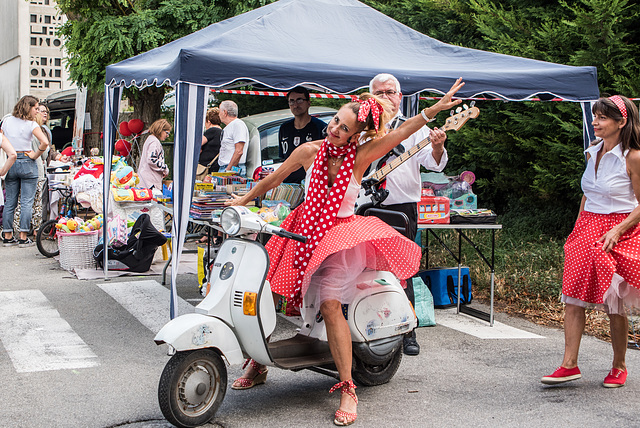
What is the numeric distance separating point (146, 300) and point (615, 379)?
453 cm

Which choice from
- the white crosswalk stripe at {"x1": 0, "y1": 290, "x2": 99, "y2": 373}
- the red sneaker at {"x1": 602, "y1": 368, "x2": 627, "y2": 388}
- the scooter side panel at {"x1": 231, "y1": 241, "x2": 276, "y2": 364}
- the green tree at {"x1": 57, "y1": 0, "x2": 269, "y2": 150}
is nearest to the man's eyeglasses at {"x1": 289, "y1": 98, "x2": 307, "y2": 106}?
the white crosswalk stripe at {"x1": 0, "y1": 290, "x2": 99, "y2": 373}

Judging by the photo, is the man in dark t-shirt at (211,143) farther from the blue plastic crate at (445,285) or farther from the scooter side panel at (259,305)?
the scooter side panel at (259,305)

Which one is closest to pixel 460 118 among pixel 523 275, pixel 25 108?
pixel 523 275

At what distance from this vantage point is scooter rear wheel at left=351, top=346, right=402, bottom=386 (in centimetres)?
461

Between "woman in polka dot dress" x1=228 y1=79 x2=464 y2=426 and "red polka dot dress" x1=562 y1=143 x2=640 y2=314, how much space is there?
118cm

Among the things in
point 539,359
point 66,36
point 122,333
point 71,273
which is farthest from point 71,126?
point 539,359

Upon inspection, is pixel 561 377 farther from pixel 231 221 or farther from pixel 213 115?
pixel 213 115

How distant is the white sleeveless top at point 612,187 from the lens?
4.61m

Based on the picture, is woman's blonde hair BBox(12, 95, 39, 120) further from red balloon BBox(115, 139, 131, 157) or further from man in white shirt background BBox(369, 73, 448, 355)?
man in white shirt background BBox(369, 73, 448, 355)

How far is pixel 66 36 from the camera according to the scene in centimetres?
1614

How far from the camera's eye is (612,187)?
15.1ft

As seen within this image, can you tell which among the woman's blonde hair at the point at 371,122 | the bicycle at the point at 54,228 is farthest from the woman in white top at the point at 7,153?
the woman's blonde hair at the point at 371,122

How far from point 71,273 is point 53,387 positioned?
4.22 metres

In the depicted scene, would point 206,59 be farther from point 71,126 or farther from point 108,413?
point 71,126
